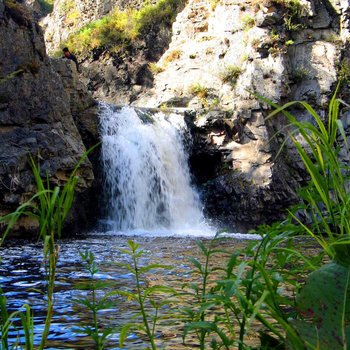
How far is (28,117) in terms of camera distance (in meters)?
9.92

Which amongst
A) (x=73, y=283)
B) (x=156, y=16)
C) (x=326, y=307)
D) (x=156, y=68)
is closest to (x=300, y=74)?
(x=156, y=68)

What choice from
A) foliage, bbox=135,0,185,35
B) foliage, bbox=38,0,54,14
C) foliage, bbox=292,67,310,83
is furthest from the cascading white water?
foliage, bbox=38,0,54,14

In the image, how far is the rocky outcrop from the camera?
9.26 meters

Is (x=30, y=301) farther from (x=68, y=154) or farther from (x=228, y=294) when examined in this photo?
(x=68, y=154)

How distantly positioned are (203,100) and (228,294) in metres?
13.9

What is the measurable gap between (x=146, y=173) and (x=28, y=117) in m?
3.99

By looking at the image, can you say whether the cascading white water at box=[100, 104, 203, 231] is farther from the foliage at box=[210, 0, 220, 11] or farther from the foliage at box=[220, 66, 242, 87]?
the foliage at box=[210, 0, 220, 11]

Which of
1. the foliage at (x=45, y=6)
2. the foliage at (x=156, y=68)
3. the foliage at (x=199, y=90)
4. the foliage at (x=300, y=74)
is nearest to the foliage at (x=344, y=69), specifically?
the foliage at (x=300, y=74)

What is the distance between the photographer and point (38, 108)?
1011 centimetres

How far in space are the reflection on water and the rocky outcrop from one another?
1.42 meters

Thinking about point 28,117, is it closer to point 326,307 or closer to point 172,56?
point 172,56

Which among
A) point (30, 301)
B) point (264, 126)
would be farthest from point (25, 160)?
point (264, 126)

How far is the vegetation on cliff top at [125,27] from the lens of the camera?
2006 centimetres

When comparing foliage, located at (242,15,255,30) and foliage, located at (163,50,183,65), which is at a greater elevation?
foliage, located at (242,15,255,30)
